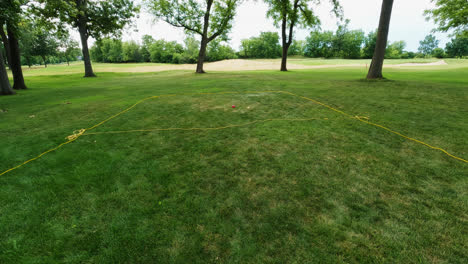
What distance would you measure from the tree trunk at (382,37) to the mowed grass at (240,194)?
727cm

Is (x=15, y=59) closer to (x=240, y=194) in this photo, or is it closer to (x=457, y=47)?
(x=240, y=194)

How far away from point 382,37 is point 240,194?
42.2 ft

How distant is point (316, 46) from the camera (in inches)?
2891

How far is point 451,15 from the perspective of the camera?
18.3m

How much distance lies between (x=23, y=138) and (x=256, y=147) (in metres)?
4.97

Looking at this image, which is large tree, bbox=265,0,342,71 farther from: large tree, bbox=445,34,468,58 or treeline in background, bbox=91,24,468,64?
large tree, bbox=445,34,468,58

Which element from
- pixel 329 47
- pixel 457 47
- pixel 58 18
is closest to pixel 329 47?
pixel 329 47

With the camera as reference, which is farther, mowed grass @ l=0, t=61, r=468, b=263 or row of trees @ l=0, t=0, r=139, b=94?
Result: row of trees @ l=0, t=0, r=139, b=94

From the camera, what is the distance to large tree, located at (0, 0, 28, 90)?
27.8ft

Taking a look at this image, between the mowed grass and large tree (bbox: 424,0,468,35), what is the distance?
70.7ft

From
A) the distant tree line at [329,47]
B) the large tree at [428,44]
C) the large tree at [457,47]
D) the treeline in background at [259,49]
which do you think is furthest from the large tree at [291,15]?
the large tree at [428,44]

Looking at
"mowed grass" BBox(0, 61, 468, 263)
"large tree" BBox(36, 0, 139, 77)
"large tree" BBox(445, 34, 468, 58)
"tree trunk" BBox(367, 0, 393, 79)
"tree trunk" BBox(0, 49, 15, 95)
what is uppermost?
"large tree" BBox(445, 34, 468, 58)

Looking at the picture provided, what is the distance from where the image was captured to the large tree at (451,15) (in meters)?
17.9

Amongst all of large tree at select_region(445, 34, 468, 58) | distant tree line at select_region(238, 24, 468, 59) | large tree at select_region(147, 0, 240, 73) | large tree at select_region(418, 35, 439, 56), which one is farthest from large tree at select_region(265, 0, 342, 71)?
large tree at select_region(418, 35, 439, 56)
